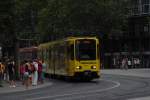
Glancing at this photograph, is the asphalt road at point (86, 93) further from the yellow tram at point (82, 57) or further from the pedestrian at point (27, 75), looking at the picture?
the yellow tram at point (82, 57)

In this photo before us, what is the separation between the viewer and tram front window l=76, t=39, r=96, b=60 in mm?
38906

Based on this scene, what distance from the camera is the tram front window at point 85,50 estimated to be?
38.9 metres

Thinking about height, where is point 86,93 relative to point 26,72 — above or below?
below

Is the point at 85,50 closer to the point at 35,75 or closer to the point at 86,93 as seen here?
the point at 35,75

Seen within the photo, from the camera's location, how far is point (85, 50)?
39.1 m

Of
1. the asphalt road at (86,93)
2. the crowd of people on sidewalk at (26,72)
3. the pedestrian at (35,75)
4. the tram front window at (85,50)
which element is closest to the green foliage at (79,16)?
the crowd of people on sidewalk at (26,72)

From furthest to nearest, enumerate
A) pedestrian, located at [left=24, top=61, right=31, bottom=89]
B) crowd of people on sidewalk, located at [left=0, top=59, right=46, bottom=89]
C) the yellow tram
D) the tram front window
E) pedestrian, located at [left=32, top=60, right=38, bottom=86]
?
pedestrian, located at [left=32, top=60, right=38, bottom=86] → the tram front window → the yellow tram → crowd of people on sidewalk, located at [left=0, top=59, right=46, bottom=89] → pedestrian, located at [left=24, top=61, right=31, bottom=89]

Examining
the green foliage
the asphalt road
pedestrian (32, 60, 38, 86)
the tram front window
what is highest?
the green foliage

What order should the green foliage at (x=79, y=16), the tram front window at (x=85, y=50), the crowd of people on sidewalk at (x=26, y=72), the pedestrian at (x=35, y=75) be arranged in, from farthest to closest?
the green foliage at (x=79, y=16) → the pedestrian at (x=35, y=75) → the tram front window at (x=85, y=50) → the crowd of people on sidewalk at (x=26, y=72)

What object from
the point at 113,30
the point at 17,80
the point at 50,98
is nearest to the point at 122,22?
the point at 113,30

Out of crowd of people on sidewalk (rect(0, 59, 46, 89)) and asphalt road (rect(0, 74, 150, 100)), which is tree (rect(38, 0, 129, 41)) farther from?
asphalt road (rect(0, 74, 150, 100))

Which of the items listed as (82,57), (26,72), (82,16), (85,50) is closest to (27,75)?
(26,72)

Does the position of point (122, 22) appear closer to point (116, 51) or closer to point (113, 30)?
point (113, 30)

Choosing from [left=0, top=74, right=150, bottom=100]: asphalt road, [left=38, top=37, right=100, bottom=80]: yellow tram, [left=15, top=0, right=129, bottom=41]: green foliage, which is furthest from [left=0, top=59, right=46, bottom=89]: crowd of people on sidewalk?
[left=15, top=0, right=129, bottom=41]: green foliage
